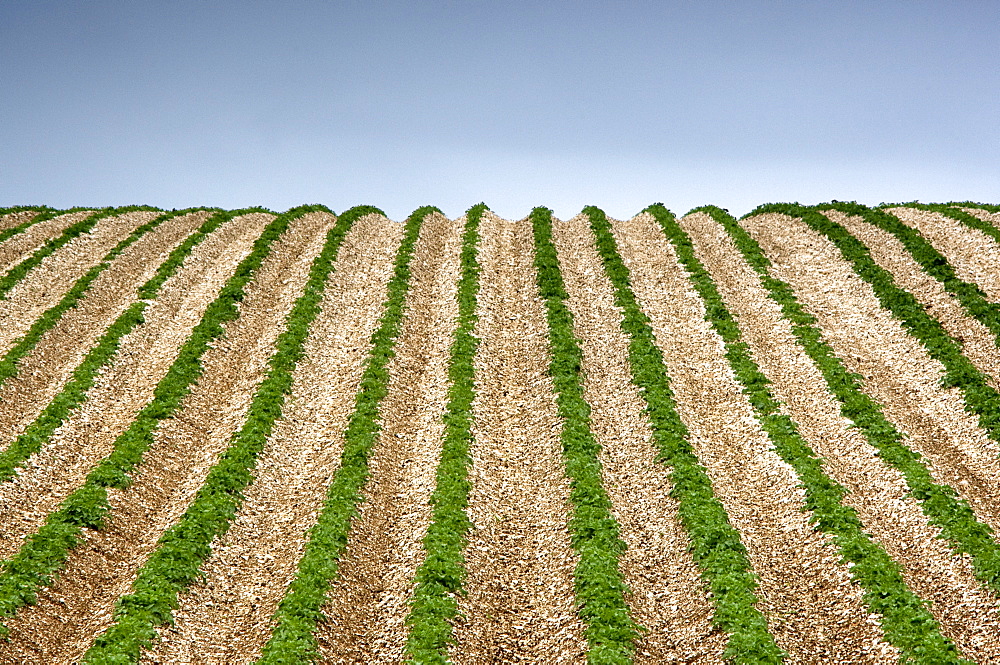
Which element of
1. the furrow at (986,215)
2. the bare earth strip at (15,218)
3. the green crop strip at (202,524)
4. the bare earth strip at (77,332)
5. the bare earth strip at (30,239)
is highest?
the furrow at (986,215)

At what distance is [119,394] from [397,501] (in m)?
10.2

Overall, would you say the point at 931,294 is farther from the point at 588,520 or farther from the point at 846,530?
the point at 588,520

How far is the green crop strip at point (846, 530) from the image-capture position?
13484 millimetres

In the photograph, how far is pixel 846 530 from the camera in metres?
16.4

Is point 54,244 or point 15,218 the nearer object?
point 54,244

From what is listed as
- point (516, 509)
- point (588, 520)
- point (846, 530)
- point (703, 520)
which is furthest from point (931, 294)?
point (516, 509)

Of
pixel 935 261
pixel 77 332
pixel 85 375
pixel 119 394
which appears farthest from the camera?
pixel 935 261

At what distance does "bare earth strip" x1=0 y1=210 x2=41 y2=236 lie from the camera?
120 feet

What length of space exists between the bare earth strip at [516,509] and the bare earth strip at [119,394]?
10.2 m

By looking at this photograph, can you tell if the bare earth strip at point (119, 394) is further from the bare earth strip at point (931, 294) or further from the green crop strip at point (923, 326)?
the bare earth strip at point (931, 294)

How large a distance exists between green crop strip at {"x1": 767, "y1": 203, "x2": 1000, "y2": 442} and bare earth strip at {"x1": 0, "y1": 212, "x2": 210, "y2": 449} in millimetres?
26861

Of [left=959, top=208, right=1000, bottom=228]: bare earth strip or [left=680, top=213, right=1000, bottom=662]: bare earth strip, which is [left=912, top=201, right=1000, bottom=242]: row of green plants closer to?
[left=959, top=208, right=1000, bottom=228]: bare earth strip

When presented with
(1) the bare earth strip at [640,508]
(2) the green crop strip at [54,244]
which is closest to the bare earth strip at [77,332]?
(2) the green crop strip at [54,244]

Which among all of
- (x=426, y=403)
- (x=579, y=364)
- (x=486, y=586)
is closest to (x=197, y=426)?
(x=426, y=403)
